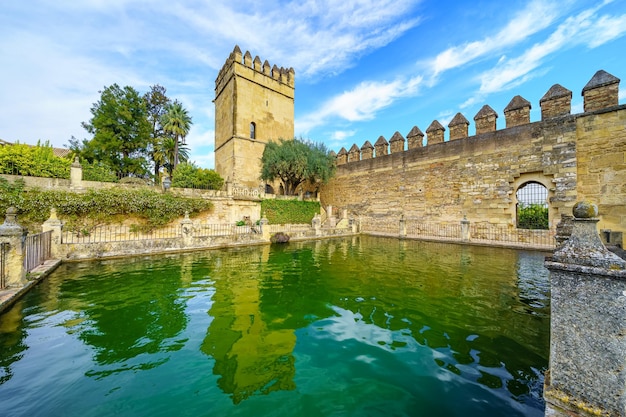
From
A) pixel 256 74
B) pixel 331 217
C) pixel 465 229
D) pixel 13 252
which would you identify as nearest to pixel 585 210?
pixel 13 252

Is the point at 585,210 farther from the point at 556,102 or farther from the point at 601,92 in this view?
the point at 556,102

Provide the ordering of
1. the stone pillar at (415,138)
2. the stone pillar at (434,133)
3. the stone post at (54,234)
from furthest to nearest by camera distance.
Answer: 1. the stone pillar at (415,138)
2. the stone pillar at (434,133)
3. the stone post at (54,234)

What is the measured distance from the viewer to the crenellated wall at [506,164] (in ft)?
35.4

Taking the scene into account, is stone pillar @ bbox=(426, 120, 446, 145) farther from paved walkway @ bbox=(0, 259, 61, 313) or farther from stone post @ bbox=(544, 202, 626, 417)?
paved walkway @ bbox=(0, 259, 61, 313)

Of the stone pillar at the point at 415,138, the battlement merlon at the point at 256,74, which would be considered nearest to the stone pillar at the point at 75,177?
the battlement merlon at the point at 256,74

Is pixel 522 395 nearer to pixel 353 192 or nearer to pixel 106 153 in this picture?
pixel 353 192

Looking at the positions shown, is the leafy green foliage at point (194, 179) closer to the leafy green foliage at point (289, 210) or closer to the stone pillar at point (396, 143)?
the leafy green foliage at point (289, 210)

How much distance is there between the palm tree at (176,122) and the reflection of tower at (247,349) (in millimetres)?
26724

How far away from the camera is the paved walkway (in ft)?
15.2

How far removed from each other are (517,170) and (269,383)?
52.8 feet

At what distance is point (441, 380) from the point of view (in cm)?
279

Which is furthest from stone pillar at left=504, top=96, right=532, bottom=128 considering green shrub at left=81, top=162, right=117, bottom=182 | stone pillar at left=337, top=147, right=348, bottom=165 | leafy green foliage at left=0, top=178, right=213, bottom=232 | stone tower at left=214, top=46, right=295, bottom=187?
green shrub at left=81, top=162, right=117, bottom=182

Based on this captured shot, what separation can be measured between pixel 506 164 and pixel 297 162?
46.5 ft

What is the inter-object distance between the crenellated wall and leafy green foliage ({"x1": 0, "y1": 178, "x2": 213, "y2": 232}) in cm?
1357
